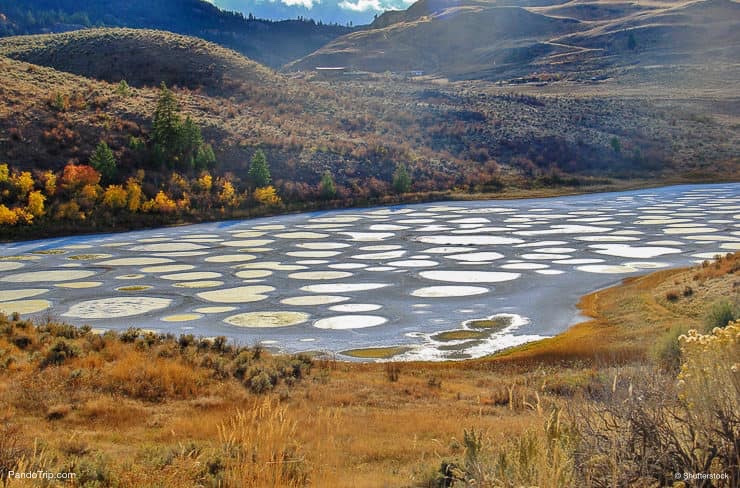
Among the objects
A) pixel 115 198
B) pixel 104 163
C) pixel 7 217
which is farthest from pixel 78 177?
pixel 7 217

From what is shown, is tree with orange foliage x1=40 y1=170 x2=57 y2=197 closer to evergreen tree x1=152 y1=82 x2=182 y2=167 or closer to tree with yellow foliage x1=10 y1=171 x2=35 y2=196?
tree with yellow foliage x1=10 y1=171 x2=35 y2=196

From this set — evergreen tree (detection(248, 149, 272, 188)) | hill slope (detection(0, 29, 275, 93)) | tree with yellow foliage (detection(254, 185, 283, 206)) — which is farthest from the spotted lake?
hill slope (detection(0, 29, 275, 93))

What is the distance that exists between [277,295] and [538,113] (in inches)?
2464

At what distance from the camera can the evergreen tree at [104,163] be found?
41500 mm

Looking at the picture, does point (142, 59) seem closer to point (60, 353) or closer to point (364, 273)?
point (364, 273)

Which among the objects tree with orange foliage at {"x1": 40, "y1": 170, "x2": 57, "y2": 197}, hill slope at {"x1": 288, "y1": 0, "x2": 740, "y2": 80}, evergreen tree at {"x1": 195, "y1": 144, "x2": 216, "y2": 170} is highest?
hill slope at {"x1": 288, "y1": 0, "x2": 740, "y2": 80}

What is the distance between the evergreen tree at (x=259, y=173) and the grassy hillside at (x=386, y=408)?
29.8m

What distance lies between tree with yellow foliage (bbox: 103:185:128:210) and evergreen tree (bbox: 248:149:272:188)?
30.2ft

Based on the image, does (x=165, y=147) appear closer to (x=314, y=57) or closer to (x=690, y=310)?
(x=690, y=310)

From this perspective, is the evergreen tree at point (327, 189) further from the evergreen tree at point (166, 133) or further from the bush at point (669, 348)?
the bush at point (669, 348)

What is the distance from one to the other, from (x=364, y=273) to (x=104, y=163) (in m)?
23.8

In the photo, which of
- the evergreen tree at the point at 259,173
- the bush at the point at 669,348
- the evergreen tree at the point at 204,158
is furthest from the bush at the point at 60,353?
the evergreen tree at the point at 204,158

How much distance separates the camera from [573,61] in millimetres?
139875

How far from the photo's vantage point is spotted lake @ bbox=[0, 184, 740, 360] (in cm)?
1758
